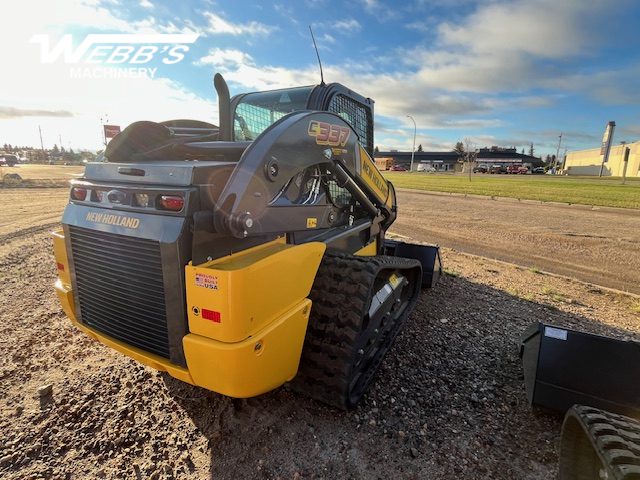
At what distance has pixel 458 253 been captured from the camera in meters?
7.16

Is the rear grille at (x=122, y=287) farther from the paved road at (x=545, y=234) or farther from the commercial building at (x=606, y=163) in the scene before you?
the commercial building at (x=606, y=163)

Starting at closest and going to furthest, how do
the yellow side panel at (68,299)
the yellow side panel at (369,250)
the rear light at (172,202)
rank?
the rear light at (172,202), the yellow side panel at (68,299), the yellow side panel at (369,250)

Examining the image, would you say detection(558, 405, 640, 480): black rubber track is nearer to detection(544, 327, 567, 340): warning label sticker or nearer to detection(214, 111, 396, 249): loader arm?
detection(544, 327, 567, 340): warning label sticker

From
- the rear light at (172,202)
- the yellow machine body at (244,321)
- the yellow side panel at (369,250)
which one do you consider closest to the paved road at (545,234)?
the yellow side panel at (369,250)

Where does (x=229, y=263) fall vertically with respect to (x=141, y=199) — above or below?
below

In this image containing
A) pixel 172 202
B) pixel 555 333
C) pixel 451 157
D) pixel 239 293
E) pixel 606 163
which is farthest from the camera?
pixel 451 157

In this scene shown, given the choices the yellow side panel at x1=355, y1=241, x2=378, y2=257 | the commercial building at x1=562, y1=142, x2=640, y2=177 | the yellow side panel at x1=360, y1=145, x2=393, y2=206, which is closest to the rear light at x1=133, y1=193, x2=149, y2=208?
the yellow side panel at x1=360, y1=145, x2=393, y2=206

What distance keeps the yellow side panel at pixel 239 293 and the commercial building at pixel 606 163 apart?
6027cm

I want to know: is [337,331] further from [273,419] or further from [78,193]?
[78,193]

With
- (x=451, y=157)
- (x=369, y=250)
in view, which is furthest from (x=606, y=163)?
(x=369, y=250)

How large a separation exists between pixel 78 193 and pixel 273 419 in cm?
206

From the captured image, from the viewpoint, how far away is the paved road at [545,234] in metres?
6.43

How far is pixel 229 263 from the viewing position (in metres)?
2.06

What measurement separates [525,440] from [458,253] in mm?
4979
